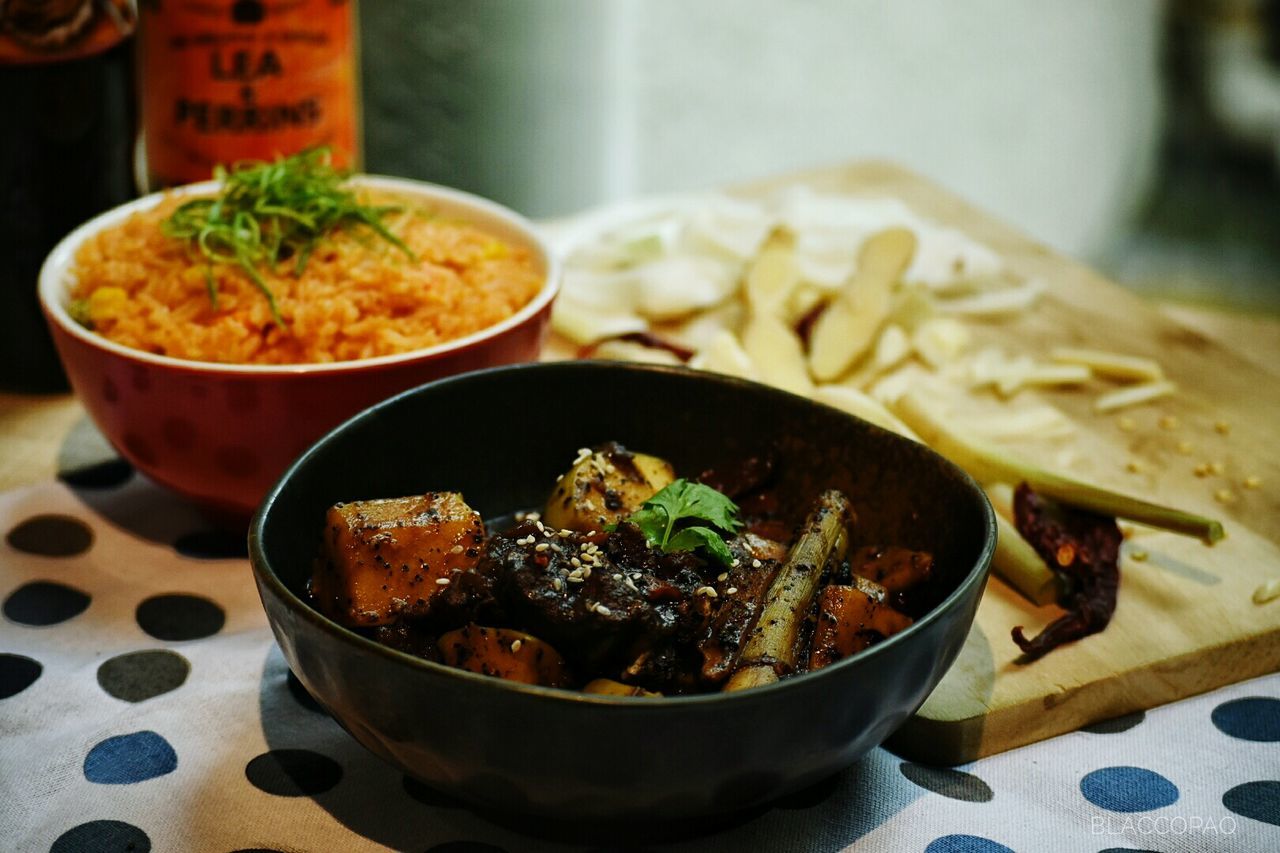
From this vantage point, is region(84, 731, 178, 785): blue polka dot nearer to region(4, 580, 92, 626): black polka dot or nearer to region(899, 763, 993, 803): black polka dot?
region(4, 580, 92, 626): black polka dot

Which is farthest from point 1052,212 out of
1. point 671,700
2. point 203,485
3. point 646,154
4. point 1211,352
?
point 671,700

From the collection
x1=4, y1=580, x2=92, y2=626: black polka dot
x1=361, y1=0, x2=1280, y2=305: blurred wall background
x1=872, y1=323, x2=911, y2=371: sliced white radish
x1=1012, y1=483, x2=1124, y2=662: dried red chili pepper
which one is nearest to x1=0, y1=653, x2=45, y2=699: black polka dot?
x1=4, y1=580, x2=92, y2=626: black polka dot

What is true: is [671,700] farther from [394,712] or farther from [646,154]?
[646,154]

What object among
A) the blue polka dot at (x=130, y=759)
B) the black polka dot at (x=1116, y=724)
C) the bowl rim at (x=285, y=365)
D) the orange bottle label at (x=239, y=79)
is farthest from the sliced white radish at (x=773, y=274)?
the blue polka dot at (x=130, y=759)

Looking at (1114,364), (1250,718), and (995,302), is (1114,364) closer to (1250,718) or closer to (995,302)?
(995,302)

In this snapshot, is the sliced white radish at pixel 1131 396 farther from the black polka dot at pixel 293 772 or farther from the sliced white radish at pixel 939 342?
the black polka dot at pixel 293 772
